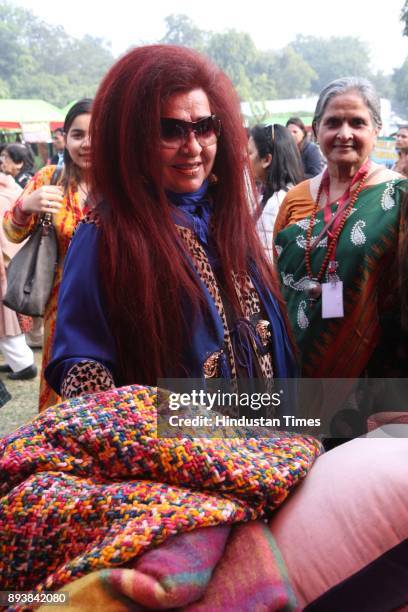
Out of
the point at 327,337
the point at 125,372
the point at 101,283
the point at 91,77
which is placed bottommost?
the point at 327,337

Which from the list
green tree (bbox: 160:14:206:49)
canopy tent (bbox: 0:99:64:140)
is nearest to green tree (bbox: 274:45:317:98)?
green tree (bbox: 160:14:206:49)

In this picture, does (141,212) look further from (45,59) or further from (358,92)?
(45,59)

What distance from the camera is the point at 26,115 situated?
2152 cm

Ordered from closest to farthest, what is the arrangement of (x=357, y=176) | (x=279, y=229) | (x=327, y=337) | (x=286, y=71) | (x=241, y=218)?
(x=241, y=218)
(x=327, y=337)
(x=357, y=176)
(x=279, y=229)
(x=286, y=71)

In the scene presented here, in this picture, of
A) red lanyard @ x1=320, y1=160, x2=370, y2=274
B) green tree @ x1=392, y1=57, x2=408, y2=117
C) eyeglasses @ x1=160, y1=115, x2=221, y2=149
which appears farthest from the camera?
green tree @ x1=392, y1=57, x2=408, y2=117

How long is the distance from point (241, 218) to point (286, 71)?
100.0m

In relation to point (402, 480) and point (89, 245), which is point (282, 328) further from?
point (402, 480)

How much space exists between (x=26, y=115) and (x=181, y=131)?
2165cm

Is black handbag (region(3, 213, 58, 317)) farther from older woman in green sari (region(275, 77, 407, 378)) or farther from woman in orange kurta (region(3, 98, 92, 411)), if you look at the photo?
older woman in green sari (region(275, 77, 407, 378))

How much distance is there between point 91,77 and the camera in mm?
84312

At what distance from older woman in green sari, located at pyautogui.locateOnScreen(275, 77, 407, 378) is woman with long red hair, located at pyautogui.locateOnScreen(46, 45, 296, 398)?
2.36 ft

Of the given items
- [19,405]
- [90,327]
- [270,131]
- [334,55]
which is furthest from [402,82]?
[90,327]

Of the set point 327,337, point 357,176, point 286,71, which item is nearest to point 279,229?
point 357,176

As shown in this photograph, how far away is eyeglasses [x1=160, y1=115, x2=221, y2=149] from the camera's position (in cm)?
150
